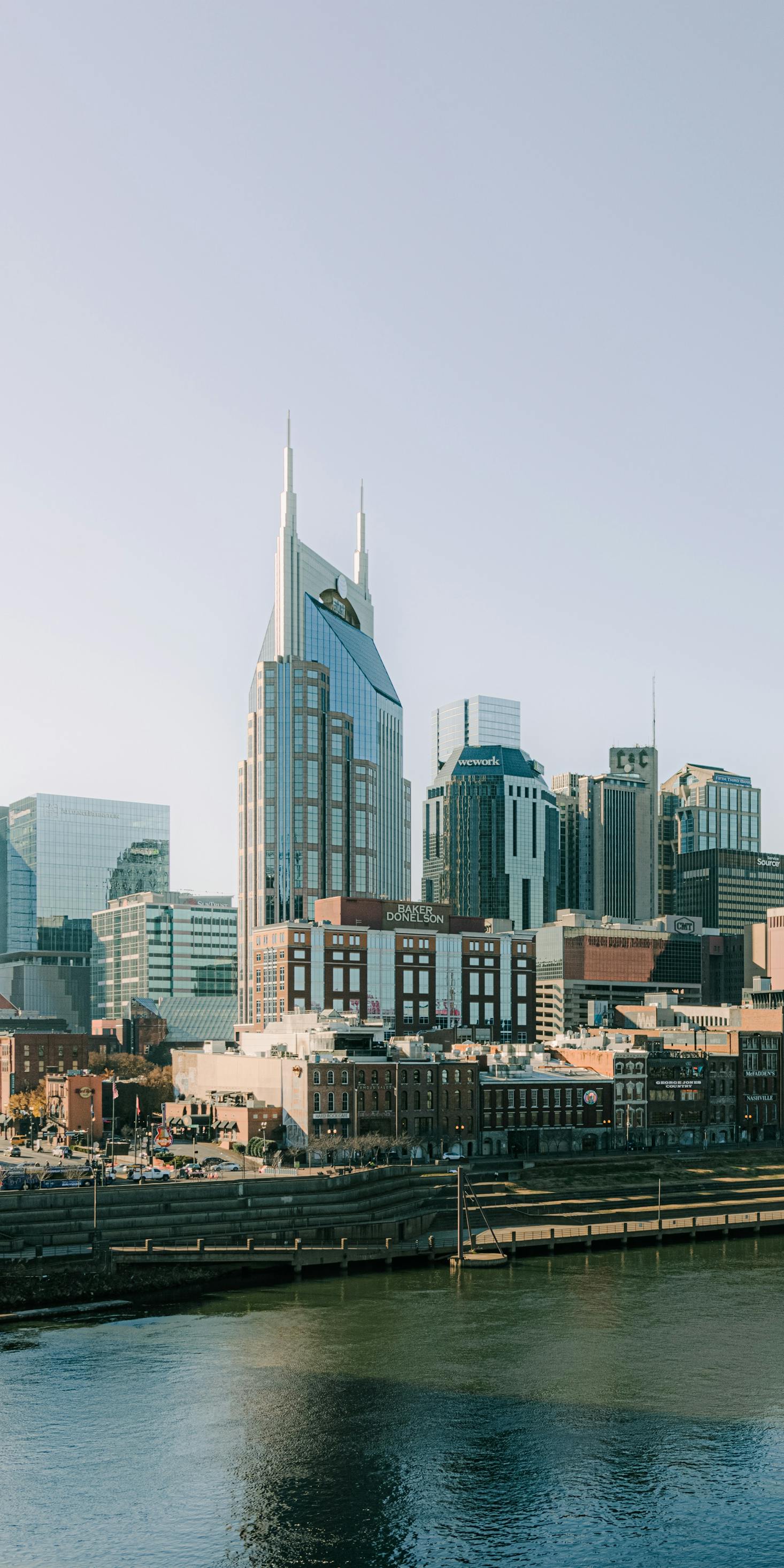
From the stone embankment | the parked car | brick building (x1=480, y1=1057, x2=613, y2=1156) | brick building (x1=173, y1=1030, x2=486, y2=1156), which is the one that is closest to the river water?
the stone embankment

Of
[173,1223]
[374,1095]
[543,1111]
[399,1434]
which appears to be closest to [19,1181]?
[173,1223]

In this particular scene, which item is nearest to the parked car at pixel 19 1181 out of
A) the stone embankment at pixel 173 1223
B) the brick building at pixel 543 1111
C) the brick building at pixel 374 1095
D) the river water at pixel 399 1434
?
the stone embankment at pixel 173 1223

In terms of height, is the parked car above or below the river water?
above

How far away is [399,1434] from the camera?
83.1 meters

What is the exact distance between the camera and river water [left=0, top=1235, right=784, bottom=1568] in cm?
7025

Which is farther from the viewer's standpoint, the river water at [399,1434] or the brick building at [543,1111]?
the brick building at [543,1111]

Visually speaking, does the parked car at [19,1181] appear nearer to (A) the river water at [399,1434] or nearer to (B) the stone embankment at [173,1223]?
(B) the stone embankment at [173,1223]

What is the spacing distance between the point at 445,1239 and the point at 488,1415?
5067cm

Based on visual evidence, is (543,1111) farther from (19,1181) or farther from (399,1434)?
(399,1434)

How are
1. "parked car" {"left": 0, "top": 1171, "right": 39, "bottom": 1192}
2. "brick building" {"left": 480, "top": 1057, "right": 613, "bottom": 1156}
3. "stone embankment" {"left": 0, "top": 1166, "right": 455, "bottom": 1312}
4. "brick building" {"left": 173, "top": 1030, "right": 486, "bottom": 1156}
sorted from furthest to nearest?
"brick building" {"left": 480, "top": 1057, "right": 613, "bottom": 1156}, "brick building" {"left": 173, "top": 1030, "right": 486, "bottom": 1156}, "parked car" {"left": 0, "top": 1171, "right": 39, "bottom": 1192}, "stone embankment" {"left": 0, "top": 1166, "right": 455, "bottom": 1312}

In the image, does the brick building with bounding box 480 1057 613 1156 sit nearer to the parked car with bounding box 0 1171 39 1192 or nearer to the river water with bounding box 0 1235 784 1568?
the parked car with bounding box 0 1171 39 1192

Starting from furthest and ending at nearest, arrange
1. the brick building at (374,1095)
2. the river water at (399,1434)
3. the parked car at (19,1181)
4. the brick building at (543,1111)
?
the brick building at (543,1111) < the brick building at (374,1095) < the parked car at (19,1181) < the river water at (399,1434)

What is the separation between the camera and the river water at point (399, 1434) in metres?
70.2

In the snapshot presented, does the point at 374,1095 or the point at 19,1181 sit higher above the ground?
the point at 374,1095
